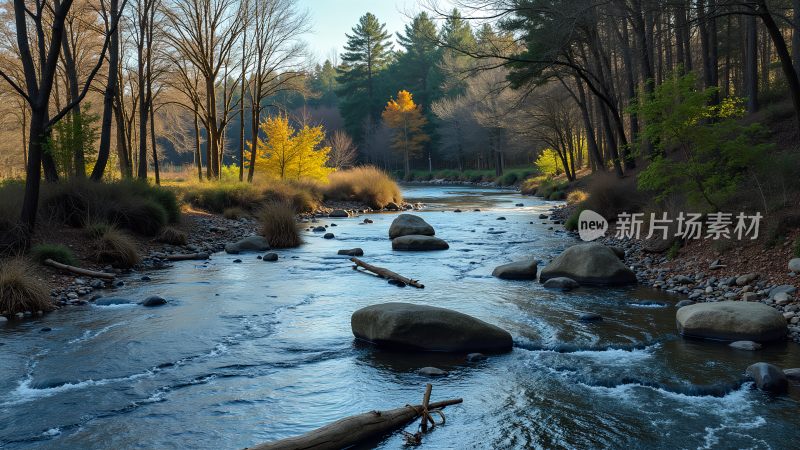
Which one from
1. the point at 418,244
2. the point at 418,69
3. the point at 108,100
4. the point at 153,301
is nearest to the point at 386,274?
the point at 418,244

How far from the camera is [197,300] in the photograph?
1005 centimetres

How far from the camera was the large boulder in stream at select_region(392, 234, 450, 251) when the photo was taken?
15711 millimetres

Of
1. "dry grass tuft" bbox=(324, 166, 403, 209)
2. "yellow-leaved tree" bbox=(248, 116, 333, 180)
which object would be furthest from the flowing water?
"yellow-leaved tree" bbox=(248, 116, 333, 180)

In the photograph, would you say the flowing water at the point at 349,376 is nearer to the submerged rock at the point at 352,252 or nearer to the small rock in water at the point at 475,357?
the small rock in water at the point at 475,357

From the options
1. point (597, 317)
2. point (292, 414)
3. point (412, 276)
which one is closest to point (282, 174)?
point (412, 276)

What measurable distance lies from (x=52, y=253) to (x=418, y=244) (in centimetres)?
810

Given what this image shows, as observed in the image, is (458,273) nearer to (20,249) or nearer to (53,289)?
(53,289)

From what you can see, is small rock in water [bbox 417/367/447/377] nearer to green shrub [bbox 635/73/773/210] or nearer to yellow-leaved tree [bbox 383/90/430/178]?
green shrub [bbox 635/73/773/210]

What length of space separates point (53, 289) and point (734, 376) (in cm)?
975

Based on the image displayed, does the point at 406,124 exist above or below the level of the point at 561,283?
above

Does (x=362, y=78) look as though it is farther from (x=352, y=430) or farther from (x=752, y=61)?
(x=352, y=430)

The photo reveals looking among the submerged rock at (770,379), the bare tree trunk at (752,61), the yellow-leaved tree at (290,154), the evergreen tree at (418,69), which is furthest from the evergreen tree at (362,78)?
the submerged rock at (770,379)

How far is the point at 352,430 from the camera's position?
4832 millimetres

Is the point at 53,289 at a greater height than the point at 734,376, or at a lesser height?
greater
